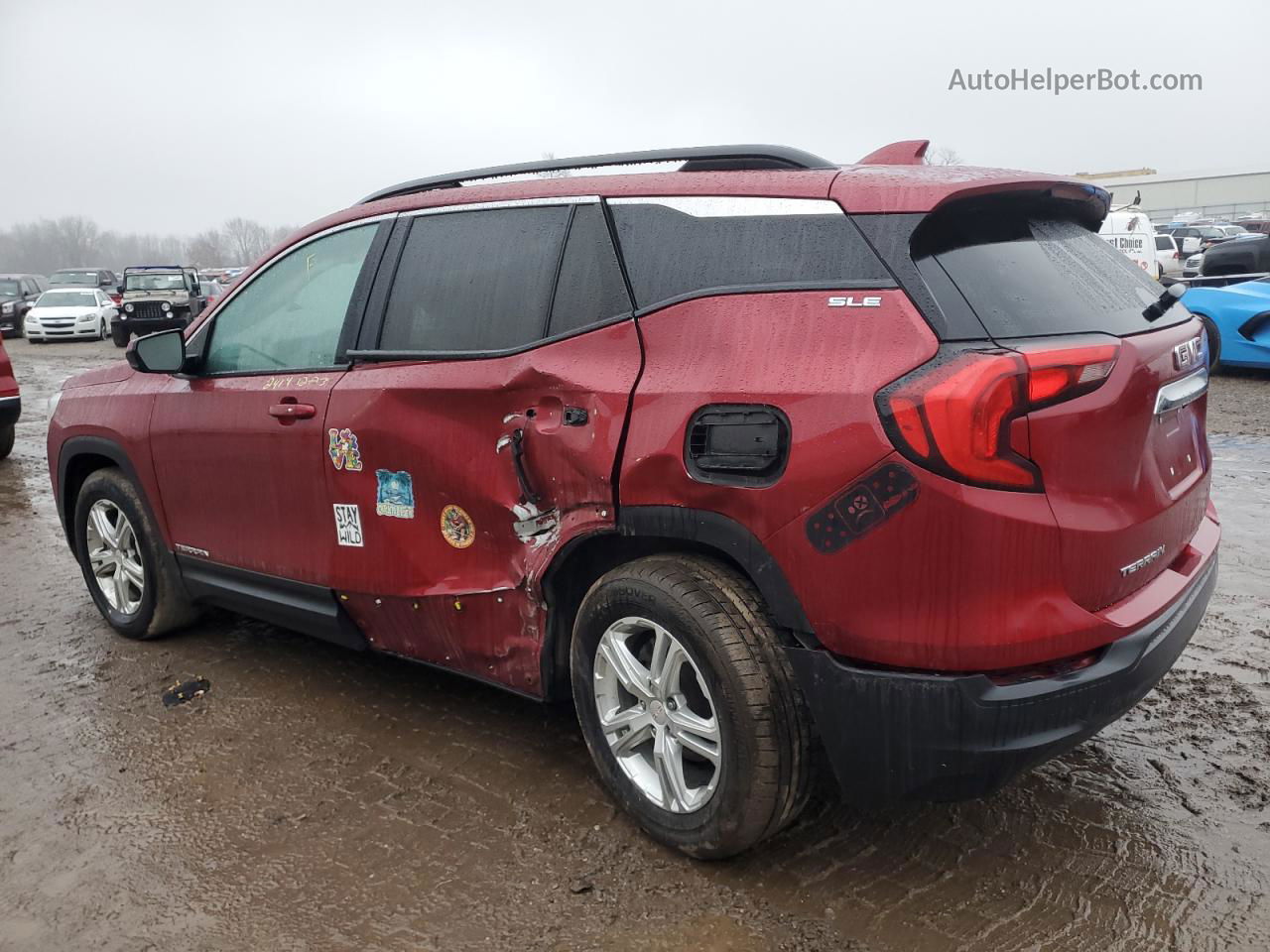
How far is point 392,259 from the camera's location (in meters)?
3.47

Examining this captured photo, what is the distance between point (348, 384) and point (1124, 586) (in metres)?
2.38

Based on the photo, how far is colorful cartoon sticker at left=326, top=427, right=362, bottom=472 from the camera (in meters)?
3.36

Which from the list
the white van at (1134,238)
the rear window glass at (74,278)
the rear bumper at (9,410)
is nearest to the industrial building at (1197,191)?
the white van at (1134,238)

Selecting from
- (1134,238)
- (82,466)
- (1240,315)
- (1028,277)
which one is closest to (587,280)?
(1028,277)

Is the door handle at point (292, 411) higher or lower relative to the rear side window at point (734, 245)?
lower

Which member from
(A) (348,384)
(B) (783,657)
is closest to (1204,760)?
(B) (783,657)

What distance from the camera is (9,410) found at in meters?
9.16

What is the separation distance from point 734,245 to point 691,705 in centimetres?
121

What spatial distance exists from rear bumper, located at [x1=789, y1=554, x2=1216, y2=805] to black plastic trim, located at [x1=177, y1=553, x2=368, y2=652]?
186 cm

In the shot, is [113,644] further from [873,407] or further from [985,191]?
[985,191]

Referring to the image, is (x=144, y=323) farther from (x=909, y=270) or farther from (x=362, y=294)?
(x=909, y=270)

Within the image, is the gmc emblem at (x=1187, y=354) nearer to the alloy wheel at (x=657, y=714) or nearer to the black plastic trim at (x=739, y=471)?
the black plastic trim at (x=739, y=471)

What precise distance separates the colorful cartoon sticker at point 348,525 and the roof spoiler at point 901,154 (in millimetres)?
1941

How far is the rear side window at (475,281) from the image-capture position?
3035mm
